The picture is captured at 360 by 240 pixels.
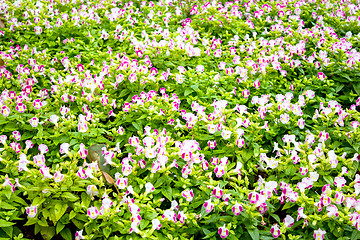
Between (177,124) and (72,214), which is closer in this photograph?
(72,214)

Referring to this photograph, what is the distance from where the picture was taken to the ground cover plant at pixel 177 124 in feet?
8.89

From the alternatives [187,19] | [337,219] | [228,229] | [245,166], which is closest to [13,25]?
[187,19]

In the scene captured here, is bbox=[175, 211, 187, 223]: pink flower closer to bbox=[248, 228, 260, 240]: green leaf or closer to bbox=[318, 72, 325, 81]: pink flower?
bbox=[248, 228, 260, 240]: green leaf

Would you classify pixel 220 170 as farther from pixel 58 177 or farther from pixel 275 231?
pixel 58 177

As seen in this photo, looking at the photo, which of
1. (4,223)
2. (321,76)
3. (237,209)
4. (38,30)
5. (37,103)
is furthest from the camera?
(38,30)

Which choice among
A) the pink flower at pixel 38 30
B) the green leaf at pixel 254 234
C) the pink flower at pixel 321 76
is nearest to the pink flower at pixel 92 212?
the green leaf at pixel 254 234

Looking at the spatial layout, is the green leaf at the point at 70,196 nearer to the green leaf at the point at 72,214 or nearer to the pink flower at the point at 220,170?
the green leaf at the point at 72,214

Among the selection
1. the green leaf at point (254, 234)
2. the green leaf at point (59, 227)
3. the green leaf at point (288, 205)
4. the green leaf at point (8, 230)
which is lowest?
the green leaf at point (59, 227)

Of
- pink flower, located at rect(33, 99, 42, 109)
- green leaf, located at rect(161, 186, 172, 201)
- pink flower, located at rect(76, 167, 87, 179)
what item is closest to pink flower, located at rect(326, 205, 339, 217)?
green leaf, located at rect(161, 186, 172, 201)

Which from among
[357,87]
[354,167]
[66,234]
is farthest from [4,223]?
[357,87]

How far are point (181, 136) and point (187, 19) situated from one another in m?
2.61

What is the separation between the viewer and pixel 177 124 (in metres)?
3.41

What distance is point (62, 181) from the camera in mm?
2732

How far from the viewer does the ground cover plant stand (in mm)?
2709
